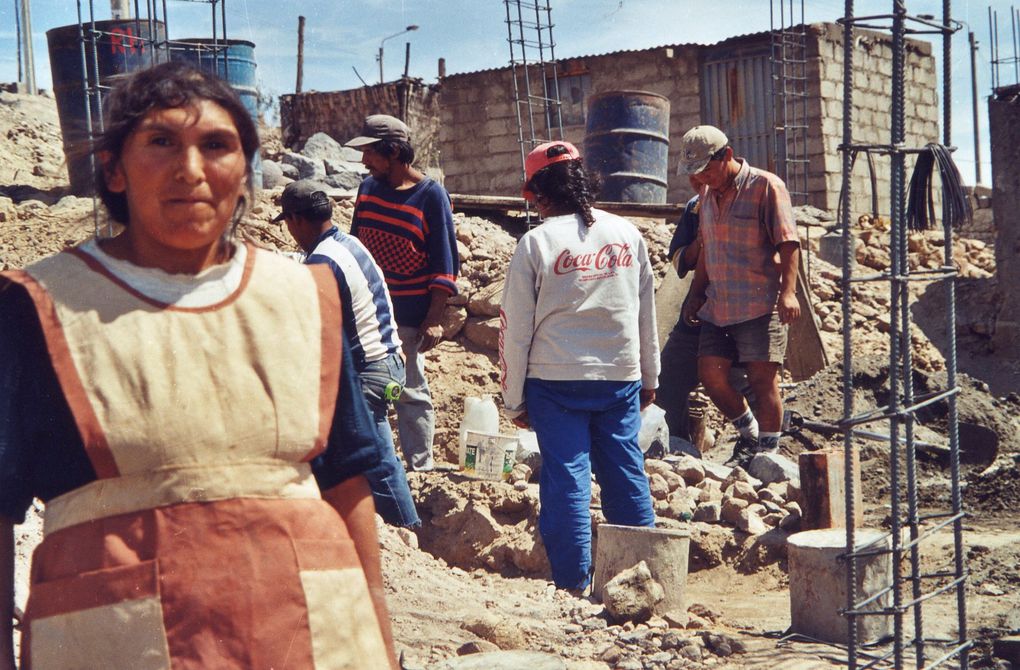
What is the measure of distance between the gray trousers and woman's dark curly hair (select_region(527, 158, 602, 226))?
145 centimetres

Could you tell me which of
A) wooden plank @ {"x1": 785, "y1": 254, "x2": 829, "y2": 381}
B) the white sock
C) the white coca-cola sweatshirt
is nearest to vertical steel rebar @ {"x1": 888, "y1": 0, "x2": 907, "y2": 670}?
the white coca-cola sweatshirt

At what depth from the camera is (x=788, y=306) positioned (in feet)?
19.2

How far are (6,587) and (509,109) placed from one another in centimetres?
1691

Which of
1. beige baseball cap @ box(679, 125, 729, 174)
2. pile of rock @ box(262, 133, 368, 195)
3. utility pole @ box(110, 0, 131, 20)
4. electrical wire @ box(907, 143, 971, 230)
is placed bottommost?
electrical wire @ box(907, 143, 971, 230)

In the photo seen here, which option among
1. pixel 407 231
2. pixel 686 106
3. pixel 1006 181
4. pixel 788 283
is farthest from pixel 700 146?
pixel 686 106

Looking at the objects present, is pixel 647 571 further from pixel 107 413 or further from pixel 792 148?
pixel 792 148

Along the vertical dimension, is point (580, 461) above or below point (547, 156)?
below

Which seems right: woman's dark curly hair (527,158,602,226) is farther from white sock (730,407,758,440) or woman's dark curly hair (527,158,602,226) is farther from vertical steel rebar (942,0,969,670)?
white sock (730,407,758,440)

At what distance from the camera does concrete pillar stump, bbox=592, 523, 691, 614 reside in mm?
4340

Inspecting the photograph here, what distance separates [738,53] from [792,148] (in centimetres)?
152

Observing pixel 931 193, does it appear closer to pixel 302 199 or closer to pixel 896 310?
pixel 896 310

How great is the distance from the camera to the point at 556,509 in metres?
4.43

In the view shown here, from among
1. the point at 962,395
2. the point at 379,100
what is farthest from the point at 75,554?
the point at 379,100

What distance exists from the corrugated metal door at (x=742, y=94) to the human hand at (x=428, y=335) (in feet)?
40.5
